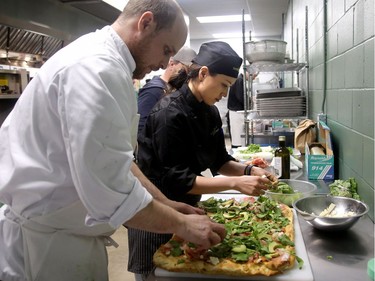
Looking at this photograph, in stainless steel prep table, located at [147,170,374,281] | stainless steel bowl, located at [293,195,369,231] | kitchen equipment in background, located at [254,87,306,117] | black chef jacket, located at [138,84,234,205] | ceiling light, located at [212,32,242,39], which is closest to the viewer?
stainless steel prep table, located at [147,170,374,281]

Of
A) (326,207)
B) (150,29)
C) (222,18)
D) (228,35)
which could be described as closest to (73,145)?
(150,29)

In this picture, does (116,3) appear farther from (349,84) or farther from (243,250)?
(243,250)

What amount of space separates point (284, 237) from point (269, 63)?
215 cm

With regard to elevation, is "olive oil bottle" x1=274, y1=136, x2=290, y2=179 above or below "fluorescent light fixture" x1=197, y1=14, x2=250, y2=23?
below

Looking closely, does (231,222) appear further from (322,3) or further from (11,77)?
(11,77)

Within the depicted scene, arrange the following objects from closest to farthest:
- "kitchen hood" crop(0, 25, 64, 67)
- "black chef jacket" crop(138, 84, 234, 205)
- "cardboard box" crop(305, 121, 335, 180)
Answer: "black chef jacket" crop(138, 84, 234, 205) < "cardboard box" crop(305, 121, 335, 180) < "kitchen hood" crop(0, 25, 64, 67)

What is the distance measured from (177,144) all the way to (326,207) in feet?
2.08

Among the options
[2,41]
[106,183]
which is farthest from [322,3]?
[2,41]

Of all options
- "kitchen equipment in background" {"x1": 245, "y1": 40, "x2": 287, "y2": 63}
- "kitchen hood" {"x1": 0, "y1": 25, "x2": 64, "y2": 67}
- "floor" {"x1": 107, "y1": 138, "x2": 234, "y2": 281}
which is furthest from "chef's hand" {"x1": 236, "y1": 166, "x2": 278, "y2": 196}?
"kitchen hood" {"x1": 0, "y1": 25, "x2": 64, "y2": 67}

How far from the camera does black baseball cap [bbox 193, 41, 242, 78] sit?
5.29 feet

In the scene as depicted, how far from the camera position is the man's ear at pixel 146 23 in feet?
3.36

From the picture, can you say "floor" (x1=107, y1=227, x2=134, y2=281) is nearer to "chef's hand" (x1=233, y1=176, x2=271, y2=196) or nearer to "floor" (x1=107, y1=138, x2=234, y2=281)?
"floor" (x1=107, y1=138, x2=234, y2=281)

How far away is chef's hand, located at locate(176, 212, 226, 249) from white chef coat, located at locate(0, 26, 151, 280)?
0.16 m

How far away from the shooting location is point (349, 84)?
169 cm
